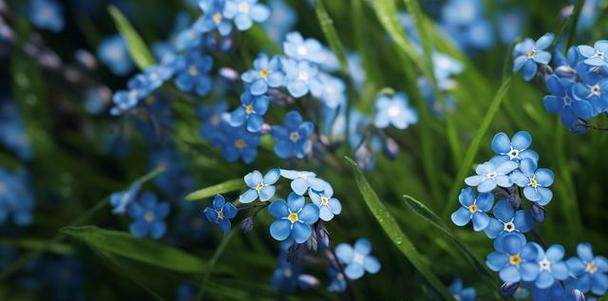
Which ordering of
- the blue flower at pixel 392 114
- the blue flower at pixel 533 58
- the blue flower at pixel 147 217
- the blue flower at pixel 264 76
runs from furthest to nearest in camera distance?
the blue flower at pixel 392 114, the blue flower at pixel 147 217, the blue flower at pixel 264 76, the blue flower at pixel 533 58

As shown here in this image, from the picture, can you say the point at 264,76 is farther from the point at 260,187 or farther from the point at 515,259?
the point at 515,259

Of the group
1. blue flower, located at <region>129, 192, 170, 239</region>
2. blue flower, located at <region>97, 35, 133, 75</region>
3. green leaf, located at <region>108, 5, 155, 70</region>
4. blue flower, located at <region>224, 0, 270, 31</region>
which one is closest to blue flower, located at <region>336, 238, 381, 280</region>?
blue flower, located at <region>129, 192, 170, 239</region>

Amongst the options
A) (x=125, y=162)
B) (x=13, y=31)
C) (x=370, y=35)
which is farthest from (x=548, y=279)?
(x=13, y=31)

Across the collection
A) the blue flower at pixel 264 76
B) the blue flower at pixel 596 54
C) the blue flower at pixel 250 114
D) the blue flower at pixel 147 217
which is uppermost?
the blue flower at pixel 264 76

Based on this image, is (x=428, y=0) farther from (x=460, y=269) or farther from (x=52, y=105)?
(x=52, y=105)

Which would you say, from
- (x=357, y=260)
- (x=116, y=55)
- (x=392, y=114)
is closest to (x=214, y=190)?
(x=357, y=260)

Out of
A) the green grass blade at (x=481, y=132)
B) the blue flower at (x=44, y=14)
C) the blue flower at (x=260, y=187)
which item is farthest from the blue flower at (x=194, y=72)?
the blue flower at (x=44, y=14)

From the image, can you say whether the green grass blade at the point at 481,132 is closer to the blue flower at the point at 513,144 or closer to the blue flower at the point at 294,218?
the blue flower at the point at 513,144
